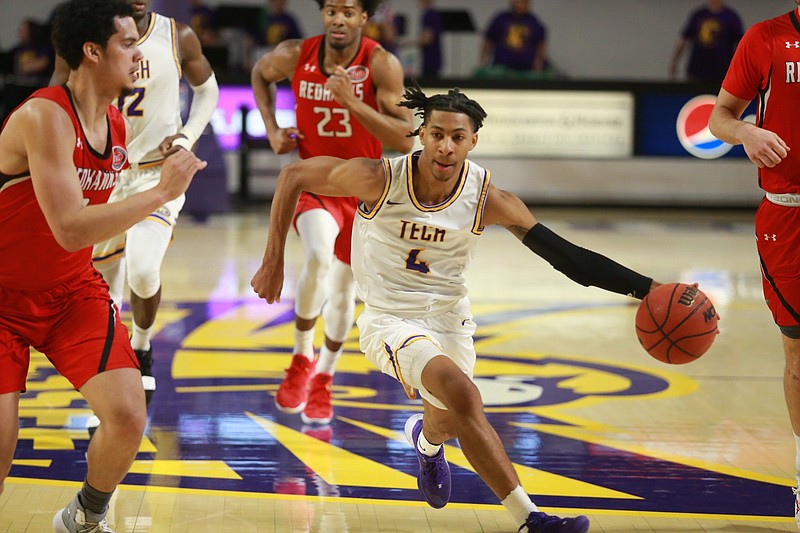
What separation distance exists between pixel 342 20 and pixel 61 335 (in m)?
2.61

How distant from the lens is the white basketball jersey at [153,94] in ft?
18.9

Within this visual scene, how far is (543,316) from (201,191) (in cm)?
691

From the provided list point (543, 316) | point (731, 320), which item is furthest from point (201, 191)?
point (731, 320)

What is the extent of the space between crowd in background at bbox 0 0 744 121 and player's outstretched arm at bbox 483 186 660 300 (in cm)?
1142

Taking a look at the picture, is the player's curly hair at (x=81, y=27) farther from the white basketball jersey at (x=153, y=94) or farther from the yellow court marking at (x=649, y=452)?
the yellow court marking at (x=649, y=452)

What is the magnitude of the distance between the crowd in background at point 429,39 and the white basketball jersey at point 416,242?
1123cm

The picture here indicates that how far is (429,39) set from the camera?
649 inches

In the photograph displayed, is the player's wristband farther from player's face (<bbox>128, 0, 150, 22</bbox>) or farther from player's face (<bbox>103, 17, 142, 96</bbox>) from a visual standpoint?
player's face (<bbox>103, 17, 142, 96</bbox>)

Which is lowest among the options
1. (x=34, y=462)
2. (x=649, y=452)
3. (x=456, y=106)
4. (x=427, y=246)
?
(x=34, y=462)

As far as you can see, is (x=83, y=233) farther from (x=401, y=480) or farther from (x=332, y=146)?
(x=332, y=146)

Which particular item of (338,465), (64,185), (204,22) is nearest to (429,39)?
(204,22)

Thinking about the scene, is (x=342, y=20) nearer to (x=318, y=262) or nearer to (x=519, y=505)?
(x=318, y=262)

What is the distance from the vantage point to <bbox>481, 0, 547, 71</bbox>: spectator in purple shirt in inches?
634

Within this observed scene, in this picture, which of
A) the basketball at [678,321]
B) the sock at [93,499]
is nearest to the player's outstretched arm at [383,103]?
the basketball at [678,321]
